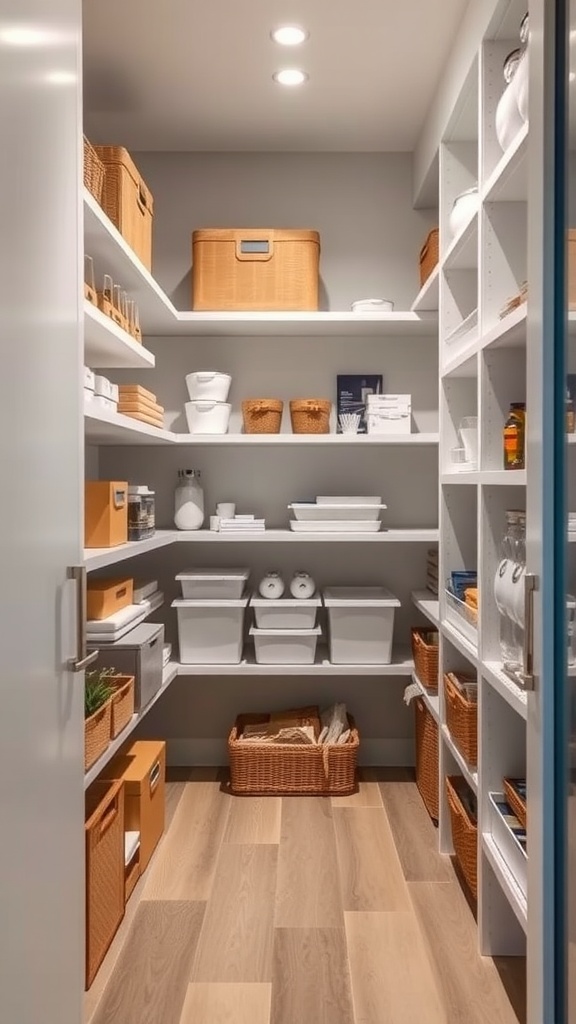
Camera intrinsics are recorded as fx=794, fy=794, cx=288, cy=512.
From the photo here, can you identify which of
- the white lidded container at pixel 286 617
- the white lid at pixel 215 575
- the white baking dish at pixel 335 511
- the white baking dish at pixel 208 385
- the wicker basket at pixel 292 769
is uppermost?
the white baking dish at pixel 208 385

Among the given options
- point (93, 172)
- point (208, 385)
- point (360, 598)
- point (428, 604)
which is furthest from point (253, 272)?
point (428, 604)

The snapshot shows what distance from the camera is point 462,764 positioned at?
7.58ft

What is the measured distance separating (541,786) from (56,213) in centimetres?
131

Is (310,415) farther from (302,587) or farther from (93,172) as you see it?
(93,172)

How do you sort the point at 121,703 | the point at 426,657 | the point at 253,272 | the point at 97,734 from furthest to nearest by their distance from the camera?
the point at 253,272 < the point at 426,657 < the point at 121,703 < the point at 97,734

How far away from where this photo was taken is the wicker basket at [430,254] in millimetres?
2885

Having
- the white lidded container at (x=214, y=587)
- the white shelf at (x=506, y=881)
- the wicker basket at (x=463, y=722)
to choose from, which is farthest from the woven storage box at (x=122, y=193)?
the white shelf at (x=506, y=881)

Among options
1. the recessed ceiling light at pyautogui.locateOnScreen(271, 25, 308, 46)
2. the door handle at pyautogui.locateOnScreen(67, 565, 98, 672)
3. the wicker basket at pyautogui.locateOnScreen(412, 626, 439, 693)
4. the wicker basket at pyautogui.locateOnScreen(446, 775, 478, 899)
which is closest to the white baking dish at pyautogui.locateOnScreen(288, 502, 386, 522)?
the wicker basket at pyautogui.locateOnScreen(412, 626, 439, 693)

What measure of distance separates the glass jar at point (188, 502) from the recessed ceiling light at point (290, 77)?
1500mm

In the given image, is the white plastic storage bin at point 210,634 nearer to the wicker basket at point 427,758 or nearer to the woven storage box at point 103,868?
the wicker basket at point 427,758

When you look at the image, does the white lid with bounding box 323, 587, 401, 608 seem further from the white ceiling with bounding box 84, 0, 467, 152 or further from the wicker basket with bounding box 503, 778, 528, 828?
the white ceiling with bounding box 84, 0, 467, 152

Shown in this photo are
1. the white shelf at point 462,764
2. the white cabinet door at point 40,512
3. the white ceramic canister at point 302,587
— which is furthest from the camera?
the white ceramic canister at point 302,587

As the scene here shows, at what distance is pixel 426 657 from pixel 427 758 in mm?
417

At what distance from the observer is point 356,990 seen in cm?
194
